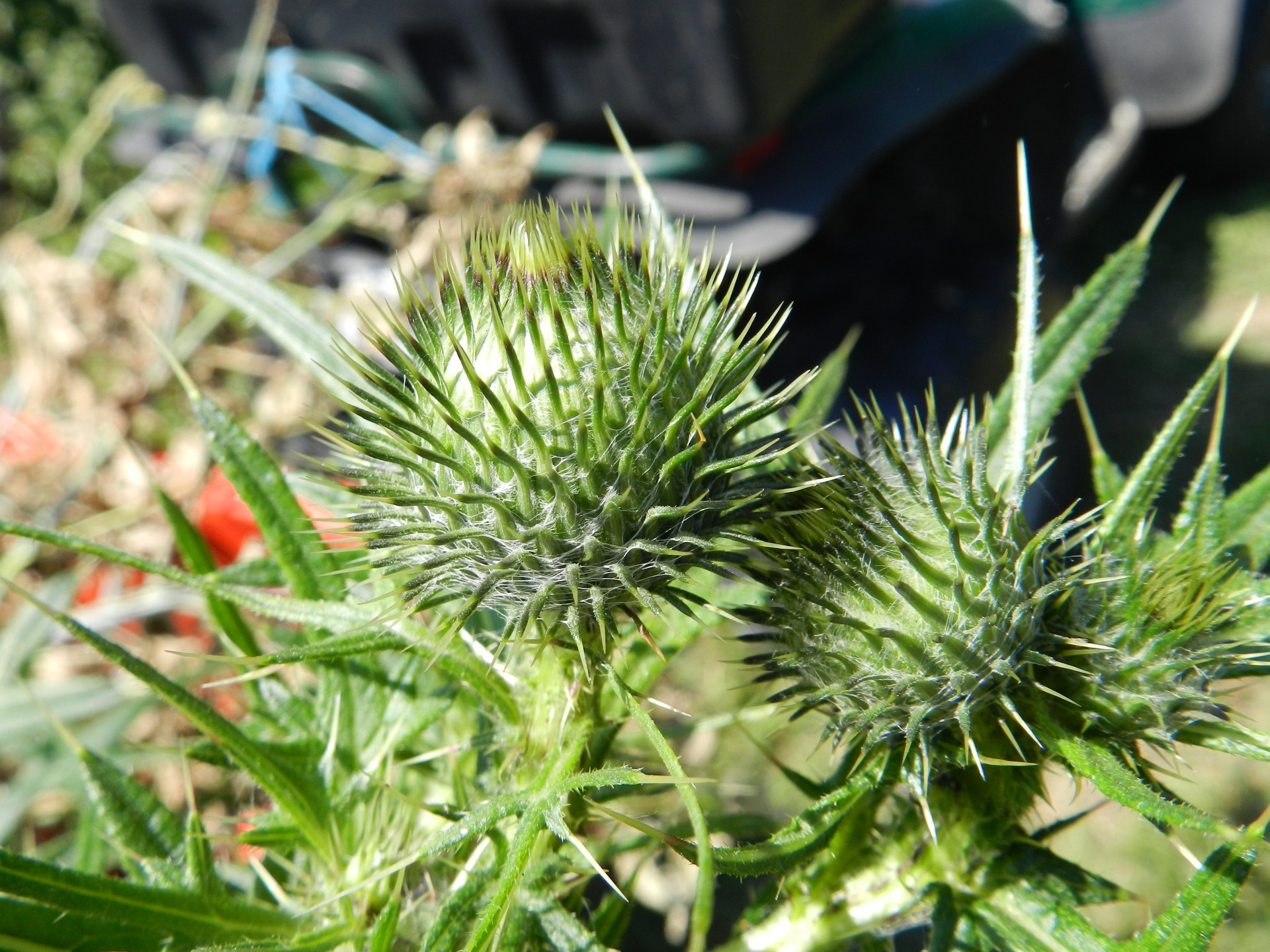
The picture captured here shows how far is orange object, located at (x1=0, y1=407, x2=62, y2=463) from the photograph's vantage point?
9.49 feet

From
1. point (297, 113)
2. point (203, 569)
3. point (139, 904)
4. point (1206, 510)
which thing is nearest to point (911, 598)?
point (1206, 510)

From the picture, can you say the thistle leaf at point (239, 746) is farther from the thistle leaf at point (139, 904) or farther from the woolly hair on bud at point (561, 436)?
the woolly hair on bud at point (561, 436)

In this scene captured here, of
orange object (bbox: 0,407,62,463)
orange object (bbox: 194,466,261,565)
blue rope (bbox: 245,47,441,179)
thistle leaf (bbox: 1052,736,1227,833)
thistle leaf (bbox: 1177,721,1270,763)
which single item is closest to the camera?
thistle leaf (bbox: 1052,736,1227,833)

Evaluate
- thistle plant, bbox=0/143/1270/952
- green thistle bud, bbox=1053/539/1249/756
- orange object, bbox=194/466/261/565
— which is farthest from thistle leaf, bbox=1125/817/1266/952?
orange object, bbox=194/466/261/565

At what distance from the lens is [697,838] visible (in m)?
0.79

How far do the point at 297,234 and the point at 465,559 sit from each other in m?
2.68

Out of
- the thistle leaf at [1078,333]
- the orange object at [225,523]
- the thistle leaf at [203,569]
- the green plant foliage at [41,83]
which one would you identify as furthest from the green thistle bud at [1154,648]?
the green plant foliage at [41,83]

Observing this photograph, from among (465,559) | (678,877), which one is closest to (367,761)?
(465,559)

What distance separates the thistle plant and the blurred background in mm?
847

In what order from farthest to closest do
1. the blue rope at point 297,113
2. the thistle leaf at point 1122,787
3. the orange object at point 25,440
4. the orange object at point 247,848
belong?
the blue rope at point 297,113 → the orange object at point 25,440 → the orange object at point 247,848 → the thistle leaf at point 1122,787

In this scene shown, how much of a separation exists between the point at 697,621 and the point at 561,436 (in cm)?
27

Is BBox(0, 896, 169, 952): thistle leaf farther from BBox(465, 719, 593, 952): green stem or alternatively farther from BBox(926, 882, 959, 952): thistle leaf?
BBox(926, 882, 959, 952): thistle leaf

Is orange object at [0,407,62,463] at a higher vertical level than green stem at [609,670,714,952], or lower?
higher

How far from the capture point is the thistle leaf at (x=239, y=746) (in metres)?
1.04
